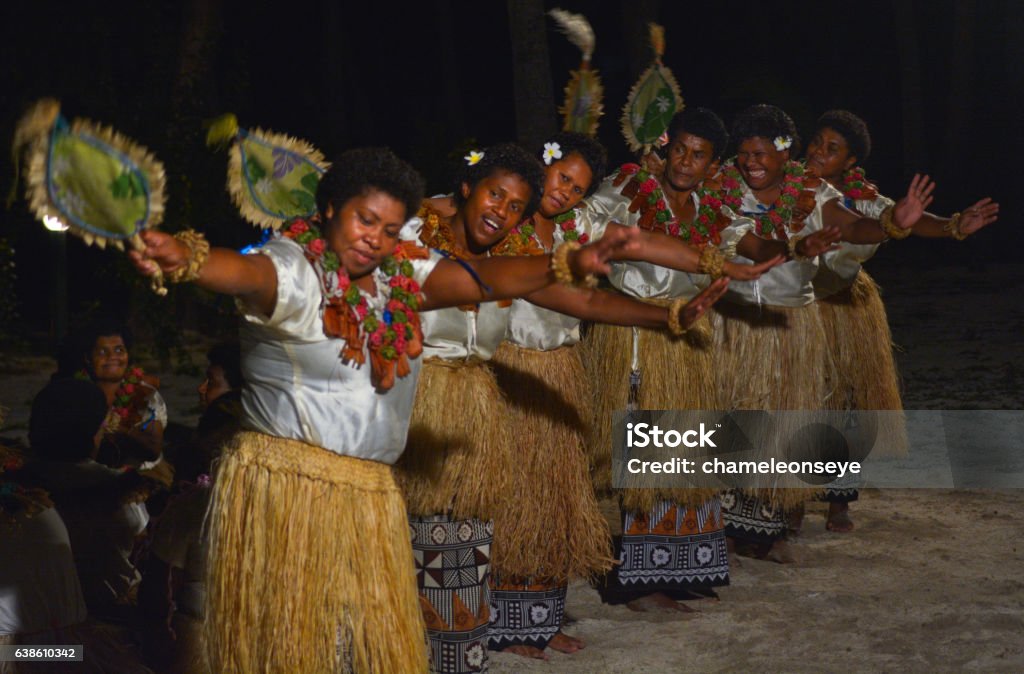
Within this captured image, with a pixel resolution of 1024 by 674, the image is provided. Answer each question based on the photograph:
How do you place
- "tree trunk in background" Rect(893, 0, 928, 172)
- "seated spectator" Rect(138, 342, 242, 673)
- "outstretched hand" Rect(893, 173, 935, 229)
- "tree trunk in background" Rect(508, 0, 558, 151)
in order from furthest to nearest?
"tree trunk in background" Rect(893, 0, 928, 172), "tree trunk in background" Rect(508, 0, 558, 151), "outstretched hand" Rect(893, 173, 935, 229), "seated spectator" Rect(138, 342, 242, 673)

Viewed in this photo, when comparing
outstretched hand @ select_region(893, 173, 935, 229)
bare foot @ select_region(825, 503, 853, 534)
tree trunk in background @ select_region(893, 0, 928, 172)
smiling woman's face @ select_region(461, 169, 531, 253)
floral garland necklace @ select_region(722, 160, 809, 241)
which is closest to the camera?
smiling woman's face @ select_region(461, 169, 531, 253)

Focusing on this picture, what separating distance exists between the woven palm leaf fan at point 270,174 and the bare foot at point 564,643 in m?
1.70

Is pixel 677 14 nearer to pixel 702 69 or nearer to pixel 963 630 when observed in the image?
pixel 702 69

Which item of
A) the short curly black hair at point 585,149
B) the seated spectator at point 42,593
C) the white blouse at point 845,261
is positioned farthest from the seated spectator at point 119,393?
the white blouse at point 845,261

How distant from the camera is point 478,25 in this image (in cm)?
1700

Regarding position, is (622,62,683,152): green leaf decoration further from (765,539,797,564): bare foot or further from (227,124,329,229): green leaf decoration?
(227,124,329,229): green leaf decoration

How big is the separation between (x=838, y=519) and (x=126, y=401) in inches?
113

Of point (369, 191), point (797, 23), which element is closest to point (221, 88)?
point (369, 191)

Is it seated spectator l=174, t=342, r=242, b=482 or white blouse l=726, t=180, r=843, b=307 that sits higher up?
white blouse l=726, t=180, r=843, b=307

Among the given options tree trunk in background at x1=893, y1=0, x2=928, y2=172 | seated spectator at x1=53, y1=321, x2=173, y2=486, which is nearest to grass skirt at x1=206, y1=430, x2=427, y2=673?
seated spectator at x1=53, y1=321, x2=173, y2=486

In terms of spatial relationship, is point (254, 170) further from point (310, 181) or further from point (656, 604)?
point (656, 604)

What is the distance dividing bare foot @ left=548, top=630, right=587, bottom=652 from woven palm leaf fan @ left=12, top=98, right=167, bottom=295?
7.08 feet

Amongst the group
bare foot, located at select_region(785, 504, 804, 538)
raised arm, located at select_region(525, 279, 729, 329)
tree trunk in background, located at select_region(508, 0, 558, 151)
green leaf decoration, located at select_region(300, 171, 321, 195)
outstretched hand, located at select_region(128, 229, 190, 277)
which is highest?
tree trunk in background, located at select_region(508, 0, 558, 151)

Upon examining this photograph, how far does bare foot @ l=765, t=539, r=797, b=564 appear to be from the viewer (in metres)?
5.09
